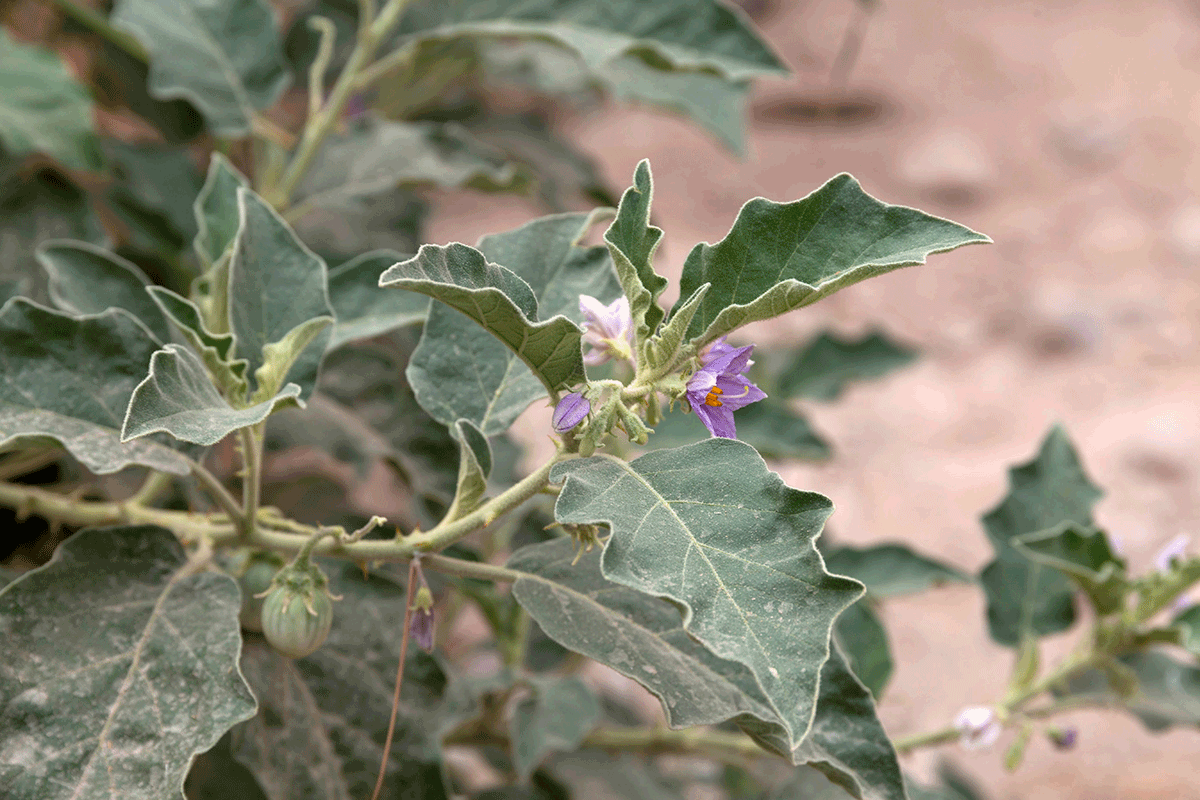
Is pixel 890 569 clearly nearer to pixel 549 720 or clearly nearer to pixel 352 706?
pixel 549 720

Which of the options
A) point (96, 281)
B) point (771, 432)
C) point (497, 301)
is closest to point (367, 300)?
point (96, 281)

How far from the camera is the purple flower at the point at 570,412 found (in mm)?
521

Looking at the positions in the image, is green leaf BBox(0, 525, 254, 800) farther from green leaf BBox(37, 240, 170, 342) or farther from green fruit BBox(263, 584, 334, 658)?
green leaf BBox(37, 240, 170, 342)

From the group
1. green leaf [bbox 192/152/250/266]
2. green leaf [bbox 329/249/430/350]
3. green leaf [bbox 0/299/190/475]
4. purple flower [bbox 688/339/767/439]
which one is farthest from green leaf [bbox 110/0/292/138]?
purple flower [bbox 688/339/767/439]

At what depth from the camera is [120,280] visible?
0.77 metres

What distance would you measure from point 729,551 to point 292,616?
26 cm

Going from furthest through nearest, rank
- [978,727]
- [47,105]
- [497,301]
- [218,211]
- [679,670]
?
1. [47,105]
2. [978,727]
3. [218,211]
4. [679,670]
5. [497,301]

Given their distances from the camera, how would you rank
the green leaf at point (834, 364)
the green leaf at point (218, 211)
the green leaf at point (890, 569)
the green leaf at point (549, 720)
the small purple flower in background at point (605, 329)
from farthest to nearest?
the green leaf at point (834, 364) → the green leaf at point (890, 569) → the green leaf at point (549, 720) → the green leaf at point (218, 211) → the small purple flower in background at point (605, 329)

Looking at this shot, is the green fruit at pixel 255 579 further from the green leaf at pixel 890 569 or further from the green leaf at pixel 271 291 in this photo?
the green leaf at pixel 890 569

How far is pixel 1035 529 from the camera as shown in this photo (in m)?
0.99

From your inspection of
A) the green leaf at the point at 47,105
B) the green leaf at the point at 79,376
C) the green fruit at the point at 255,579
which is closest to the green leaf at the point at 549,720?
the green fruit at the point at 255,579

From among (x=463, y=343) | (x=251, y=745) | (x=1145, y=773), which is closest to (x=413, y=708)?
(x=251, y=745)

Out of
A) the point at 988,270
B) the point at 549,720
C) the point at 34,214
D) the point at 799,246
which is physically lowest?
→ the point at 988,270

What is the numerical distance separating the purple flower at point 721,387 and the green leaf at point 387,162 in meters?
0.52
